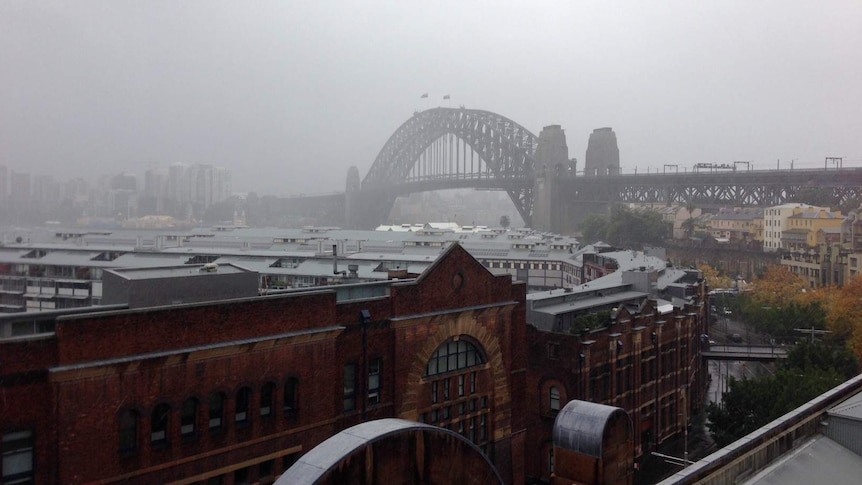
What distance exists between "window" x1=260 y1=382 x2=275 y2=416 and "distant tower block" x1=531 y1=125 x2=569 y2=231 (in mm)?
90806

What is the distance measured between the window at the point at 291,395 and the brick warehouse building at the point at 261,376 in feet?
0.09

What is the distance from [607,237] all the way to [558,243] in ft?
62.9

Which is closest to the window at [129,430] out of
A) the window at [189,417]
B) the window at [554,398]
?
the window at [189,417]

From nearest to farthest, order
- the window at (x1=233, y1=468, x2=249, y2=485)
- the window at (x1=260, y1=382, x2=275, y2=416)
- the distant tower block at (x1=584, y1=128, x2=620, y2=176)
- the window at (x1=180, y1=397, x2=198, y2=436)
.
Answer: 1. the window at (x1=180, y1=397, x2=198, y2=436)
2. the window at (x1=233, y1=468, x2=249, y2=485)
3. the window at (x1=260, y1=382, x2=275, y2=416)
4. the distant tower block at (x1=584, y1=128, x2=620, y2=176)

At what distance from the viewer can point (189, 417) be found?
12.5 m

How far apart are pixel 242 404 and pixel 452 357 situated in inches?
259

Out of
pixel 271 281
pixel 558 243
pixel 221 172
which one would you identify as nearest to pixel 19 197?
pixel 271 281

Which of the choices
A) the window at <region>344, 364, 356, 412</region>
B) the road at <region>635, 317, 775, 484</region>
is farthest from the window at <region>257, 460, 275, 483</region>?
the road at <region>635, 317, 775, 484</region>

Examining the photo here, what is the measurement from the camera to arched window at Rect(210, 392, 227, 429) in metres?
12.9

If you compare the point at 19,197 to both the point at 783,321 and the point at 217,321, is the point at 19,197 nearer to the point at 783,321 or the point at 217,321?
the point at 217,321

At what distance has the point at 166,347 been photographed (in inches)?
472

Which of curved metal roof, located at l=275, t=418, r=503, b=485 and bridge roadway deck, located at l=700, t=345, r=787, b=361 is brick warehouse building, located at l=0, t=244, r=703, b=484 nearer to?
curved metal roof, located at l=275, t=418, r=503, b=485

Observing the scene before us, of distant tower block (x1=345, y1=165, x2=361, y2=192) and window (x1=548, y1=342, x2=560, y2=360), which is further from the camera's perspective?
distant tower block (x1=345, y1=165, x2=361, y2=192)

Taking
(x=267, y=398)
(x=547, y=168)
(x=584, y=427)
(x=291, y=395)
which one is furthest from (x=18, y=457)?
(x=547, y=168)
